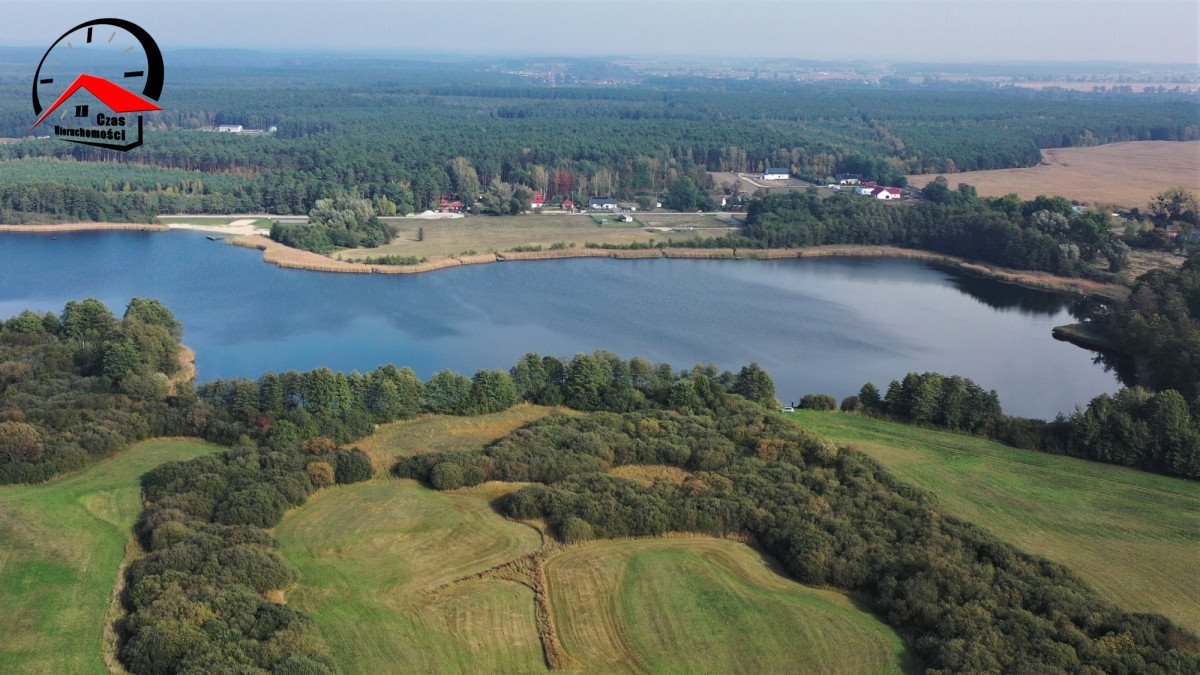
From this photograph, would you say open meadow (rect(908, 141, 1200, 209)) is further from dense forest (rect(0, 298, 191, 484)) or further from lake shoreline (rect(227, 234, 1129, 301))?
dense forest (rect(0, 298, 191, 484))

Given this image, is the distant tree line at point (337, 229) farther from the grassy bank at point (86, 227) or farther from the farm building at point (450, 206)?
the grassy bank at point (86, 227)

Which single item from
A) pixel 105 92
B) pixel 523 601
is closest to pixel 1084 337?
pixel 523 601

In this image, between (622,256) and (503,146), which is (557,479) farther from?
(503,146)

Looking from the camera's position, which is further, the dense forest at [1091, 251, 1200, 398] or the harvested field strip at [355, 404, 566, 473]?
Answer: the dense forest at [1091, 251, 1200, 398]

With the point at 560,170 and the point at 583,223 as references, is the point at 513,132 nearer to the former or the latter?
the point at 560,170

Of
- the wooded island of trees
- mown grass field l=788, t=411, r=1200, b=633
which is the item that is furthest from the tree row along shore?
mown grass field l=788, t=411, r=1200, b=633

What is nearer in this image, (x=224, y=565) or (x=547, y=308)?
(x=224, y=565)
